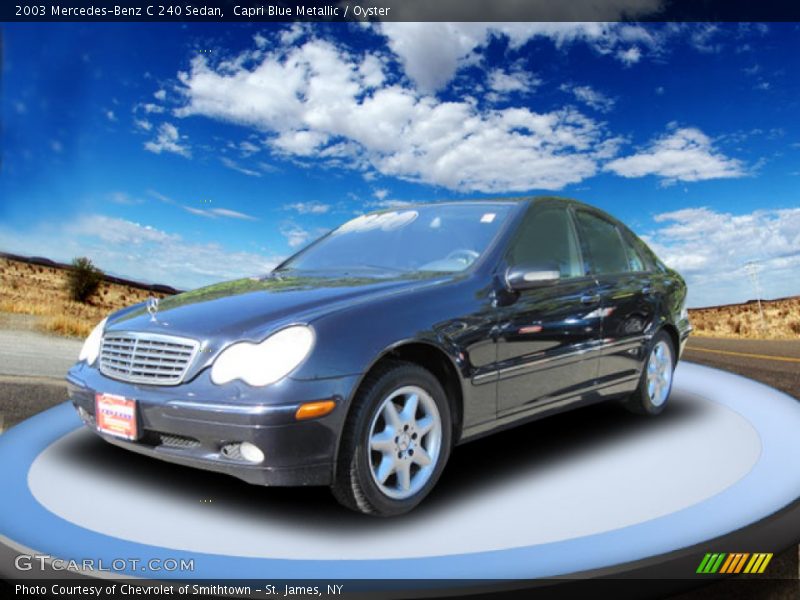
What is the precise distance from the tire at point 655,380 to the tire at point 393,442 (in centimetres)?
240

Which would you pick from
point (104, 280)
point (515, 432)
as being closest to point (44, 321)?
point (104, 280)

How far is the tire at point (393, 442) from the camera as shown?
316 cm

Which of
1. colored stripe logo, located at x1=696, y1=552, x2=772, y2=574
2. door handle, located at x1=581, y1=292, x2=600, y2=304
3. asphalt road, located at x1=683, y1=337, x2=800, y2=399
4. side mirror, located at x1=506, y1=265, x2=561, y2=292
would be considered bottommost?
colored stripe logo, located at x1=696, y1=552, x2=772, y2=574

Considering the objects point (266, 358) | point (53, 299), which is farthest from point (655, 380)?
point (53, 299)

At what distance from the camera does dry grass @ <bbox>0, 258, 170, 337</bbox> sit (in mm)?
16939

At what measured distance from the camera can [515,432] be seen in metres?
4.79

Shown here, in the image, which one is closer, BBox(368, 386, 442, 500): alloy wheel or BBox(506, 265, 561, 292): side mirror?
BBox(368, 386, 442, 500): alloy wheel

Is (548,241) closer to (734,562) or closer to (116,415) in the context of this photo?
(734,562)

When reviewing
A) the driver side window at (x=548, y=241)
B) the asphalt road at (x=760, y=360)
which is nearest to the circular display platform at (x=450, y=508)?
the driver side window at (x=548, y=241)

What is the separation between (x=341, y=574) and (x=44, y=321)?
17.2 m

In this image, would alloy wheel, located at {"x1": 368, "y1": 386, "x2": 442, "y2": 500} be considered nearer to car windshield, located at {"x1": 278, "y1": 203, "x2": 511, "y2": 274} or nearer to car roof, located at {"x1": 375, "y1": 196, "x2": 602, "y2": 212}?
car windshield, located at {"x1": 278, "y1": 203, "x2": 511, "y2": 274}

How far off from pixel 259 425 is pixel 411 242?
1994mm

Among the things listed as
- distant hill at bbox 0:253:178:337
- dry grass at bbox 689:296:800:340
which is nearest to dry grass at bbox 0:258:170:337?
distant hill at bbox 0:253:178:337

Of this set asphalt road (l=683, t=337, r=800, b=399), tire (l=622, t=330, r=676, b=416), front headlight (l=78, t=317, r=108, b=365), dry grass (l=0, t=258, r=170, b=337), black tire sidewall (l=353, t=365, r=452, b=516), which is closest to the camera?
black tire sidewall (l=353, t=365, r=452, b=516)
